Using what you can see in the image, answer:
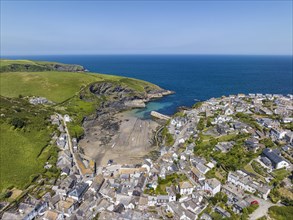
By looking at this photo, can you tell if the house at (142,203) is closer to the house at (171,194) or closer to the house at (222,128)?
the house at (171,194)

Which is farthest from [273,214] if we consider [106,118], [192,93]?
[192,93]

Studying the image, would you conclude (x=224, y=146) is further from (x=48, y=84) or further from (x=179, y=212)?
(x=48, y=84)

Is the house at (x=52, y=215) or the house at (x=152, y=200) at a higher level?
the house at (x=152, y=200)

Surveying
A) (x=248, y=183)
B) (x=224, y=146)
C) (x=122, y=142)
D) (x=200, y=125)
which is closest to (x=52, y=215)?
(x=122, y=142)

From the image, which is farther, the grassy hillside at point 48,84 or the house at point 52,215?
the grassy hillside at point 48,84

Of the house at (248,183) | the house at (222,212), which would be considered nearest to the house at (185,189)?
the house at (222,212)

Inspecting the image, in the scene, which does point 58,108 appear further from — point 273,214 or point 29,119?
point 273,214

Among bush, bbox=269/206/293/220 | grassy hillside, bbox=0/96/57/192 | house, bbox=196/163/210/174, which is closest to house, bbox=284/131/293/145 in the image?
bush, bbox=269/206/293/220

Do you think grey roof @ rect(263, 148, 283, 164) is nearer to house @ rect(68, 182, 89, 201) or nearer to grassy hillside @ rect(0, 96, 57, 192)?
house @ rect(68, 182, 89, 201)

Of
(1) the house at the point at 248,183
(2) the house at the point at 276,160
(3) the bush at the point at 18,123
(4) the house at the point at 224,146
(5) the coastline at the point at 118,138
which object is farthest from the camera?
(3) the bush at the point at 18,123
